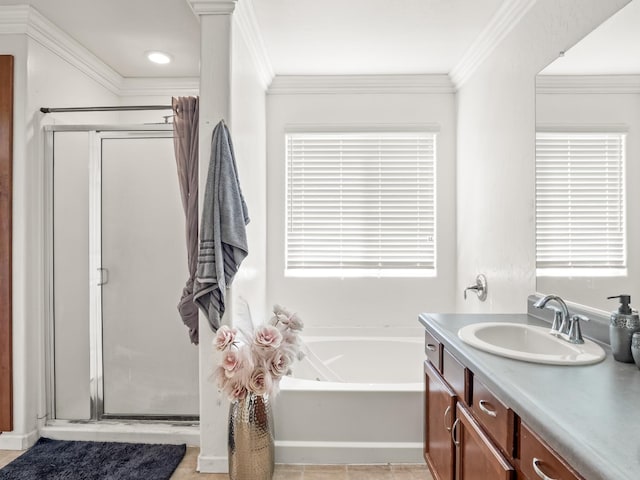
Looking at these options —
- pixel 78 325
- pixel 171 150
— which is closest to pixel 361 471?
pixel 78 325

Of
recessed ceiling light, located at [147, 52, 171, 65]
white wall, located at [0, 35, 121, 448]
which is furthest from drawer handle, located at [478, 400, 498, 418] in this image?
recessed ceiling light, located at [147, 52, 171, 65]

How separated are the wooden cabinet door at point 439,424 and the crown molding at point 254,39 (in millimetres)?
1996

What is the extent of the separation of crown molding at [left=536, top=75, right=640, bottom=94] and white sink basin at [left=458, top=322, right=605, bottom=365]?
0.87 metres

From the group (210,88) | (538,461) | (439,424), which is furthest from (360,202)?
(538,461)

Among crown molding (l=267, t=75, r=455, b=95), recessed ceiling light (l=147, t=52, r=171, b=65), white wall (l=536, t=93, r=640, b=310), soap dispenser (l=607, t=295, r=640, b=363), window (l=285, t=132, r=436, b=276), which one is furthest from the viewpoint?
window (l=285, t=132, r=436, b=276)

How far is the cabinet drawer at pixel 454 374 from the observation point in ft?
4.48

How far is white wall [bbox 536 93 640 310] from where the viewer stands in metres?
1.30

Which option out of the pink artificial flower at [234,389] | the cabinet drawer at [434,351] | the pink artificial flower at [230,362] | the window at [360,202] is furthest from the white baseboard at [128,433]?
the cabinet drawer at [434,351]

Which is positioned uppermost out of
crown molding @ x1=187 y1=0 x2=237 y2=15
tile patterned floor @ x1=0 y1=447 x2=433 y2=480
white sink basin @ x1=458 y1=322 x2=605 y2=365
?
crown molding @ x1=187 y1=0 x2=237 y2=15

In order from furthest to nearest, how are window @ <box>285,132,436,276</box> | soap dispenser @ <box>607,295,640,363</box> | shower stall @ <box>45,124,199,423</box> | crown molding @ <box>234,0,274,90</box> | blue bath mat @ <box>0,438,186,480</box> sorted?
window @ <box>285,132,436,276</box> → shower stall @ <box>45,124,199,423</box> → crown molding @ <box>234,0,274,90</box> → blue bath mat @ <box>0,438,186,480</box> → soap dispenser @ <box>607,295,640,363</box>

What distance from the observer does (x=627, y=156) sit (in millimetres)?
1314

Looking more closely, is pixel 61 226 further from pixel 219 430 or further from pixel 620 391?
pixel 620 391

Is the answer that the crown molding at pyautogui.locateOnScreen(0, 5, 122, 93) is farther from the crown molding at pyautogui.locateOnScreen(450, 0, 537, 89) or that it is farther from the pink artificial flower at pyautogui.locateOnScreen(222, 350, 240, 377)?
the crown molding at pyautogui.locateOnScreen(450, 0, 537, 89)

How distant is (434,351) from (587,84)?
123 centimetres
